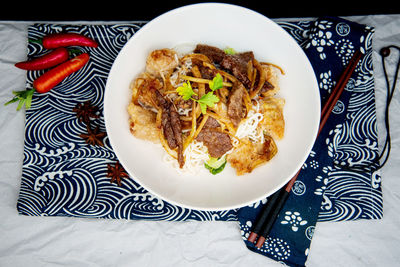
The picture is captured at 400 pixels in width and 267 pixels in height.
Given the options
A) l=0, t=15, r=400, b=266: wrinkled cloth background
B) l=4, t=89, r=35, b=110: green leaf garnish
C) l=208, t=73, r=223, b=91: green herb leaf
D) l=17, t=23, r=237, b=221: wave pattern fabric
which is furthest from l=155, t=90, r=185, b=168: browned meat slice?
l=4, t=89, r=35, b=110: green leaf garnish

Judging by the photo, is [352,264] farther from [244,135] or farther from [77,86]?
[77,86]

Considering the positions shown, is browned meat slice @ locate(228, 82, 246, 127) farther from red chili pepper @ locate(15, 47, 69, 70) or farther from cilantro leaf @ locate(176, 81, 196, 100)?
red chili pepper @ locate(15, 47, 69, 70)

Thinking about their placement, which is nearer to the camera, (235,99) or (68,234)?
(235,99)

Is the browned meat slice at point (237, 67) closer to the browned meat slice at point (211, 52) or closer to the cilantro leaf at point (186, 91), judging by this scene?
the browned meat slice at point (211, 52)

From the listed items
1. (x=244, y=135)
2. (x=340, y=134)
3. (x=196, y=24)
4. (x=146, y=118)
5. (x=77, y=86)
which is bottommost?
(x=340, y=134)

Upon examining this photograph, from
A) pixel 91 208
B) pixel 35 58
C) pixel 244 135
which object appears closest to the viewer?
pixel 244 135

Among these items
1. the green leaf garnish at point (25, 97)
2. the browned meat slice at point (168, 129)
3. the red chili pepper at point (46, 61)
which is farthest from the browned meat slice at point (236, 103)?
the green leaf garnish at point (25, 97)

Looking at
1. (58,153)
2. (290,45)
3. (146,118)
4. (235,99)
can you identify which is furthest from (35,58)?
(290,45)

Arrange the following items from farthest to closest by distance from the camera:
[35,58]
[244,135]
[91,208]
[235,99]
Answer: [35,58] < [91,208] < [244,135] < [235,99]
